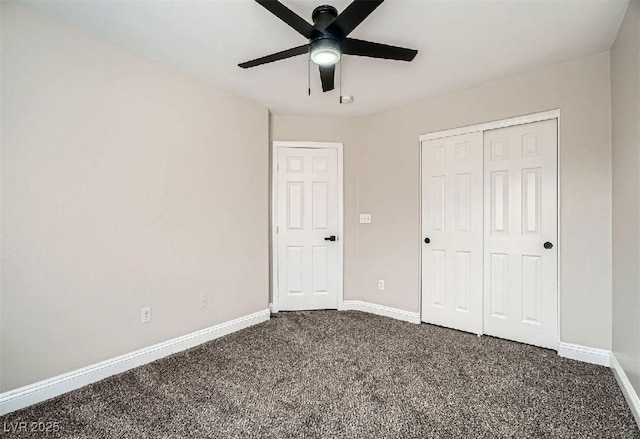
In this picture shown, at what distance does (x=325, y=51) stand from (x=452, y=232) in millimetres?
2227

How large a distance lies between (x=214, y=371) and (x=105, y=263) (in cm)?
108

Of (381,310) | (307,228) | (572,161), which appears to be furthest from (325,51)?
(381,310)

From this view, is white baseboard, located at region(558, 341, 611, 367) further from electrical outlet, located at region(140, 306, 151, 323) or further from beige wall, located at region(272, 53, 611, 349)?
Result: electrical outlet, located at region(140, 306, 151, 323)

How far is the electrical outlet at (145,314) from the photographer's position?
8.37 feet

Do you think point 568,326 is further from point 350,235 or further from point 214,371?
point 214,371

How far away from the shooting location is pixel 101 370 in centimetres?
229

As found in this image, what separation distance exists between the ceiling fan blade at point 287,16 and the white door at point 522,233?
209 centimetres

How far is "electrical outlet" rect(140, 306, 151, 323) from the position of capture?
8.37 feet

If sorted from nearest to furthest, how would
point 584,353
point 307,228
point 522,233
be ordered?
point 584,353, point 522,233, point 307,228

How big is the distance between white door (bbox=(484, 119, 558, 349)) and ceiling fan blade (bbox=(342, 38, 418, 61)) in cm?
155

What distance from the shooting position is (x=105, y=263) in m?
2.32

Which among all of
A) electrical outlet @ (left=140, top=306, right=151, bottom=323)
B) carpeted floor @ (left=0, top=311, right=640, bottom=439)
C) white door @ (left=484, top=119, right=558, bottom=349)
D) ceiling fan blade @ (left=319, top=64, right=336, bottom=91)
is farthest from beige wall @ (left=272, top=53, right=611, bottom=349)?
electrical outlet @ (left=140, top=306, right=151, bottom=323)

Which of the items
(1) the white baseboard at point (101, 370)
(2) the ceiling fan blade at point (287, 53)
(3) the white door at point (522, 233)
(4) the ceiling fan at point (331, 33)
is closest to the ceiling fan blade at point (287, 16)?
(4) the ceiling fan at point (331, 33)

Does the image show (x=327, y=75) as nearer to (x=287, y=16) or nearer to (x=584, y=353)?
(x=287, y=16)
